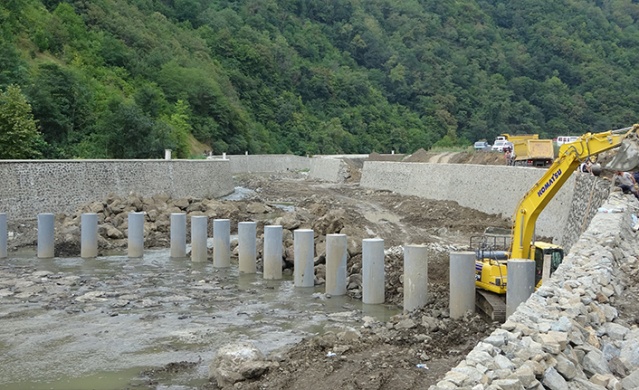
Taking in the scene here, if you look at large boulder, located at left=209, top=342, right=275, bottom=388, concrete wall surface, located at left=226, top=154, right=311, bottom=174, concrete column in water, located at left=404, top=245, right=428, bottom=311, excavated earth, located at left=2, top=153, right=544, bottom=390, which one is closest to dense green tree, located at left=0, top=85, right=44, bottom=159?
excavated earth, located at left=2, top=153, right=544, bottom=390

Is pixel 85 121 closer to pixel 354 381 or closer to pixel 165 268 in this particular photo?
pixel 165 268

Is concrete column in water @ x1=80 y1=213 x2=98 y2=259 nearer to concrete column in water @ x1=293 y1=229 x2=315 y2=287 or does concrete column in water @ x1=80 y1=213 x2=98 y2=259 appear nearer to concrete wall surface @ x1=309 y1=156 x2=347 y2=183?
concrete column in water @ x1=293 y1=229 x2=315 y2=287

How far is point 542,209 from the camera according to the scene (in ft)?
41.6

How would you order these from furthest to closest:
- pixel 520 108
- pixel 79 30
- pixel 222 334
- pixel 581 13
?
pixel 581 13, pixel 520 108, pixel 79 30, pixel 222 334

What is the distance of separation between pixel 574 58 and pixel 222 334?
124842mm

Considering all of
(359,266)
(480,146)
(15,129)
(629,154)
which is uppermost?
(480,146)

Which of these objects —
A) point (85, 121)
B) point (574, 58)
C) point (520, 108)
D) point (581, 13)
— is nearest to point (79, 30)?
point (85, 121)

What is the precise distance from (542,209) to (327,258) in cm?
505

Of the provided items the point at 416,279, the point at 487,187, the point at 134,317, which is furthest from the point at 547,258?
the point at 487,187

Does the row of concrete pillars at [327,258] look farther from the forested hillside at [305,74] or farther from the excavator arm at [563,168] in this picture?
the forested hillside at [305,74]

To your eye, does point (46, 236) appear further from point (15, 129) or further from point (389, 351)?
point (389, 351)

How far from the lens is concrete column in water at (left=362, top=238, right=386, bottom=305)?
1462 centimetres

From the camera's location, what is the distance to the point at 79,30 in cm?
6081

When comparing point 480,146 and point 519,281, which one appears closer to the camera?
point 519,281
